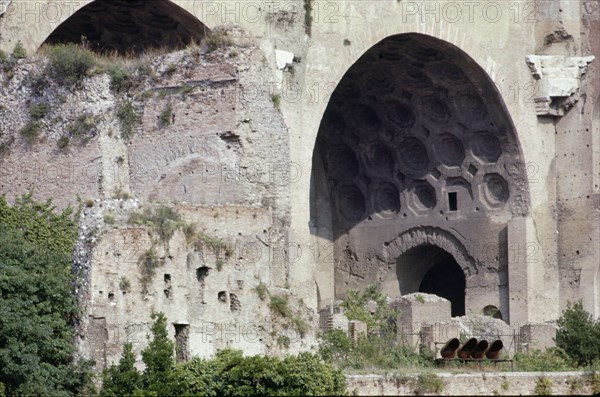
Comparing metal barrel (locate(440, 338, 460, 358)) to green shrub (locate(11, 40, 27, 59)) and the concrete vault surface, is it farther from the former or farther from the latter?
green shrub (locate(11, 40, 27, 59))

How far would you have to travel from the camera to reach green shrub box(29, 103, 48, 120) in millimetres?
41531

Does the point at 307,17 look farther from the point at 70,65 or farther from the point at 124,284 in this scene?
the point at 124,284

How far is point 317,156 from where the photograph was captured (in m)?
53.2

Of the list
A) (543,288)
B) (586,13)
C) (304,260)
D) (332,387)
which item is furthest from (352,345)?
(586,13)

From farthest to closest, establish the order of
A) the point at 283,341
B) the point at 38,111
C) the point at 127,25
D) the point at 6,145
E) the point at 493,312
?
the point at 493,312 < the point at 127,25 < the point at 6,145 < the point at 38,111 < the point at 283,341

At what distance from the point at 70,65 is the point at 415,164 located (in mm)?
13855

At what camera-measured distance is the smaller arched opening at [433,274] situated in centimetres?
5297

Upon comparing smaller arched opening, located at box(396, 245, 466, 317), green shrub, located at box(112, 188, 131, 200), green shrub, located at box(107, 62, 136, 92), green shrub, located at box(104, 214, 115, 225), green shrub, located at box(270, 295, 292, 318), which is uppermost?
green shrub, located at box(107, 62, 136, 92)

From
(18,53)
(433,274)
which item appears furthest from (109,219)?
(433,274)

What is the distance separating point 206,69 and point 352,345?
6.66 metres

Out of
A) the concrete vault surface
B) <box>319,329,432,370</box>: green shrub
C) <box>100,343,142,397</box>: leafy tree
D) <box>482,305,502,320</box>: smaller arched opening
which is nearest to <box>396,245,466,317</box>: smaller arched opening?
the concrete vault surface

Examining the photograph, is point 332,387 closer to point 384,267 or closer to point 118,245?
point 118,245

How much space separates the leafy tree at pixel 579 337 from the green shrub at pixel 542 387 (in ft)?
20.1

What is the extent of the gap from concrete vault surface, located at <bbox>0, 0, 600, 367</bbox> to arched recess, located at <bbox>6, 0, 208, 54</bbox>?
0.06 metres
